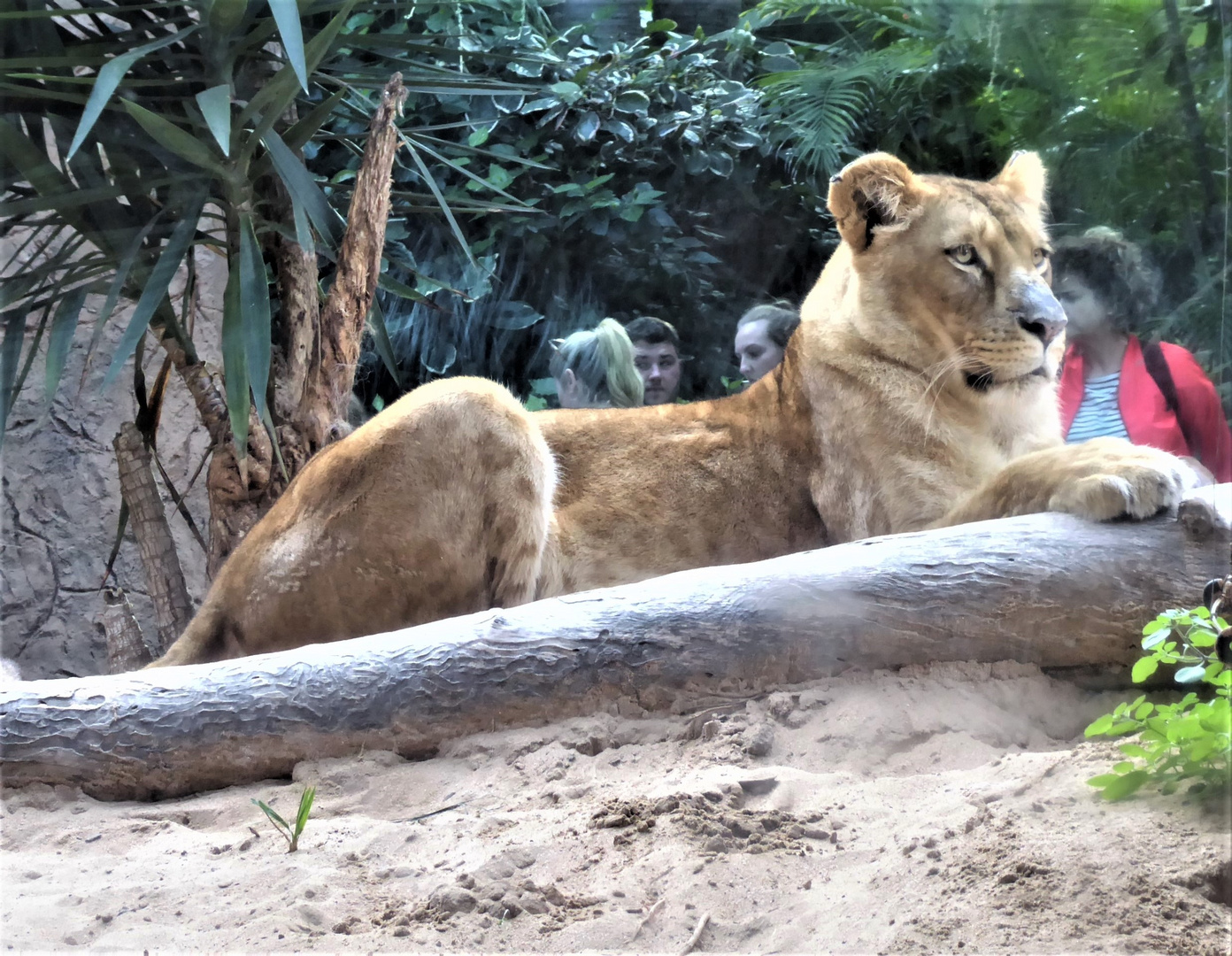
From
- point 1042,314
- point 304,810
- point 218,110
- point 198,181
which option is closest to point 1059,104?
point 1042,314

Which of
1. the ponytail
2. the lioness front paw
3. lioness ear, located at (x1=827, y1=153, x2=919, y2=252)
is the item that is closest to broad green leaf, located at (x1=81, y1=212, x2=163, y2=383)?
the ponytail

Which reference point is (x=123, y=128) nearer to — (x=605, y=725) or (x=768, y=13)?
(x=768, y=13)

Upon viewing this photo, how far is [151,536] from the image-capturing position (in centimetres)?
397

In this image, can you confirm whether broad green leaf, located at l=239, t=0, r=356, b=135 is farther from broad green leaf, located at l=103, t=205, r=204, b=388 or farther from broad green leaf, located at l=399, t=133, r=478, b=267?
broad green leaf, located at l=399, t=133, r=478, b=267

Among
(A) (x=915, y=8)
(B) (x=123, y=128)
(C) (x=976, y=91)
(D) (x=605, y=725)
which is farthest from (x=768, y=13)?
(B) (x=123, y=128)

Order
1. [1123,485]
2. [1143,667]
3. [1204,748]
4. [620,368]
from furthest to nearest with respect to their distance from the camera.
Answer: [620,368], [1123,485], [1143,667], [1204,748]

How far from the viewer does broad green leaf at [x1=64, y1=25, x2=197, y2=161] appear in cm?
322

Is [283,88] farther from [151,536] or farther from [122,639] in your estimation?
[122,639]

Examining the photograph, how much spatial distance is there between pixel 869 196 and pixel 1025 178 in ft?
1.33

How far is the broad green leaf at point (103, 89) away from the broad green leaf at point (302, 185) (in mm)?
432

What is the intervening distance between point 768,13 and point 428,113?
156cm

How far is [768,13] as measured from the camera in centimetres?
273

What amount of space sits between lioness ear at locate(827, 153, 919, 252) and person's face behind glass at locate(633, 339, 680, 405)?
0.60 metres

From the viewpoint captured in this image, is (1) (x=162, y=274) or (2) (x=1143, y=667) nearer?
(2) (x=1143, y=667)
